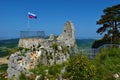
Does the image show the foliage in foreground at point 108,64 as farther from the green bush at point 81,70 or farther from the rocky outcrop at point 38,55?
the rocky outcrop at point 38,55

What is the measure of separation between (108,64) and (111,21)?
897 inches

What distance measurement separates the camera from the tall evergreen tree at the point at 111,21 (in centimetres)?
4591

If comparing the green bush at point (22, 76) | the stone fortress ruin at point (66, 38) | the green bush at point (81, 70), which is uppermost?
the stone fortress ruin at point (66, 38)

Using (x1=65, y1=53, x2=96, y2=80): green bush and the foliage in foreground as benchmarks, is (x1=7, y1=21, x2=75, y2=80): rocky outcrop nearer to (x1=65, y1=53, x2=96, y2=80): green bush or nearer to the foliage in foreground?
the foliage in foreground

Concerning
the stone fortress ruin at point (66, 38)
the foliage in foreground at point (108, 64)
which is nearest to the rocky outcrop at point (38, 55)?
the stone fortress ruin at point (66, 38)

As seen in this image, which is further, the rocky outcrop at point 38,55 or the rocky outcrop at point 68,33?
the rocky outcrop at point 68,33

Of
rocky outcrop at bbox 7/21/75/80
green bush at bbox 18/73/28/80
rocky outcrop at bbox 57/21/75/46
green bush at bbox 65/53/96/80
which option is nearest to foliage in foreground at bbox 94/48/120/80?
green bush at bbox 65/53/96/80

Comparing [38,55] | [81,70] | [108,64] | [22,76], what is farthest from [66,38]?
[81,70]

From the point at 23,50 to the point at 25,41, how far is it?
1.99 meters

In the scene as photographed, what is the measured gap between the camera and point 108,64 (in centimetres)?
2439

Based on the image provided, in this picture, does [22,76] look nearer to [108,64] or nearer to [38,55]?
[38,55]

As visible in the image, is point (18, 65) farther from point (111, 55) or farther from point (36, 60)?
point (111, 55)

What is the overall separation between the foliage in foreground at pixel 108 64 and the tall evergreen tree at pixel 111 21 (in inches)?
717

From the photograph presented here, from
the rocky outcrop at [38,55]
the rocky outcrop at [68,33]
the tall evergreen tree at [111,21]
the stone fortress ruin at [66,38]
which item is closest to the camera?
the rocky outcrop at [38,55]
